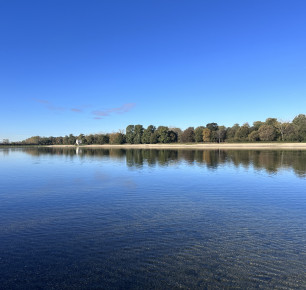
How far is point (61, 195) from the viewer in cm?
1852

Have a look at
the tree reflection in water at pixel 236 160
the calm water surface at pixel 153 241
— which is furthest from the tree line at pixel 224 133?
the calm water surface at pixel 153 241

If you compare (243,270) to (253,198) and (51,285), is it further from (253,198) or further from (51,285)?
(253,198)

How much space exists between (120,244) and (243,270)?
15.1 ft

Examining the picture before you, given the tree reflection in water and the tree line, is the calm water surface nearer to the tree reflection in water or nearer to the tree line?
the tree reflection in water

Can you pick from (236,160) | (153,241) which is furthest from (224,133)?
(153,241)

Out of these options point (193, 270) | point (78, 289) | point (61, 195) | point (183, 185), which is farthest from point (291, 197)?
point (61, 195)

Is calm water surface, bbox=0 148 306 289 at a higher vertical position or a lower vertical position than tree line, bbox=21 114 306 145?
lower

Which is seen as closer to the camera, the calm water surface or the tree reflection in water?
the calm water surface

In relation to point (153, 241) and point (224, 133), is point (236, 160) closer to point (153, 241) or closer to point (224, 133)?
point (153, 241)

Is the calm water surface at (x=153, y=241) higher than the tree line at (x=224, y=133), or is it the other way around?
the tree line at (x=224, y=133)

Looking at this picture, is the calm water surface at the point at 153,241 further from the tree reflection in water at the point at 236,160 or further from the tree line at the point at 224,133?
the tree line at the point at 224,133

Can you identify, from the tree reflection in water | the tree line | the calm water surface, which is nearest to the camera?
the calm water surface

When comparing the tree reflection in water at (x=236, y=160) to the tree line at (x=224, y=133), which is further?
the tree line at (x=224, y=133)

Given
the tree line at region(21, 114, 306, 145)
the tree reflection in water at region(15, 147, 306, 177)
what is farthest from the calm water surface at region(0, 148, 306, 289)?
the tree line at region(21, 114, 306, 145)
